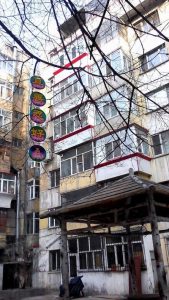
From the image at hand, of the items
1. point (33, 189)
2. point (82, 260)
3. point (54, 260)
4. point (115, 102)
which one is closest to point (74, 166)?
point (82, 260)

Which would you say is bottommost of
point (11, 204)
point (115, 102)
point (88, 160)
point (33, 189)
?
point (115, 102)

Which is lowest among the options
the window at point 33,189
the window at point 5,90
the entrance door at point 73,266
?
the entrance door at point 73,266

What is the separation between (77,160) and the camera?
22734mm

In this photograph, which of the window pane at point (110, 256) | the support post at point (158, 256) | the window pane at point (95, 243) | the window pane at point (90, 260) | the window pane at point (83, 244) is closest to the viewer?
the support post at point (158, 256)

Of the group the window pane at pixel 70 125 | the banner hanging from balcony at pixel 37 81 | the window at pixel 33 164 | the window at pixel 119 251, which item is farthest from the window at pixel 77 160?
the banner hanging from balcony at pixel 37 81

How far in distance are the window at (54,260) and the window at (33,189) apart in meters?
6.43

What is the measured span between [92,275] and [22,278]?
26.6 feet

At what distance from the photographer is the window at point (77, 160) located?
72.1ft

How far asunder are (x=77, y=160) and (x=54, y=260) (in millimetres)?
7436

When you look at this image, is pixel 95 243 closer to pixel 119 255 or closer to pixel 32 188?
pixel 119 255

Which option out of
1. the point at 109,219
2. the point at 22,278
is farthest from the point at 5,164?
the point at 109,219

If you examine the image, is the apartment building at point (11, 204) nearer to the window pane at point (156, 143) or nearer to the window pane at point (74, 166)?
the window pane at point (74, 166)

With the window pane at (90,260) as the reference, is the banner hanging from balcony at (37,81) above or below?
above

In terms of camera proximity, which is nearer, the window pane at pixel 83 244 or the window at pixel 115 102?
the window at pixel 115 102
